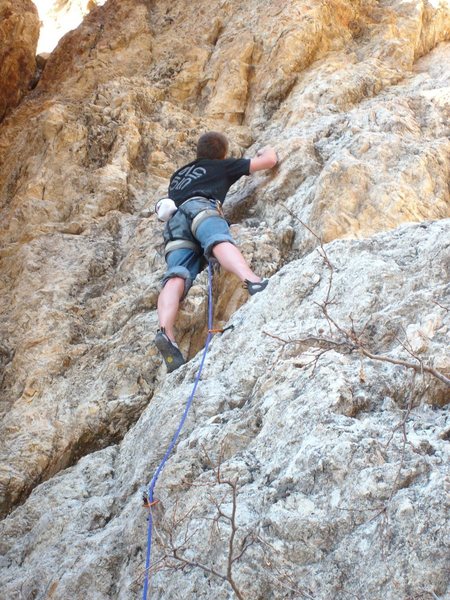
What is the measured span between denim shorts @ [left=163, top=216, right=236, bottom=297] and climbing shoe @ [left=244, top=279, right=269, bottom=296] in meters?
0.44

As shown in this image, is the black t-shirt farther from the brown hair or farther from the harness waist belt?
the harness waist belt

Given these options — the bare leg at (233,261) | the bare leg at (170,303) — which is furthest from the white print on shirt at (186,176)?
the bare leg at (170,303)

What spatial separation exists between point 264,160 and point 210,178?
1.49 feet

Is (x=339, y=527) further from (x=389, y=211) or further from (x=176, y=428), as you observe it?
(x=389, y=211)

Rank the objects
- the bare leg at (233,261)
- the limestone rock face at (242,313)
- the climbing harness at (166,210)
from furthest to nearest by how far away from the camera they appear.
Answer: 1. the climbing harness at (166,210)
2. the bare leg at (233,261)
3. the limestone rock face at (242,313)

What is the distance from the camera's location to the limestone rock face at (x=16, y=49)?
823 cm

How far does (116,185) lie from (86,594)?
4008 mm

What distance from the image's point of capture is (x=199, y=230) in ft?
16.0

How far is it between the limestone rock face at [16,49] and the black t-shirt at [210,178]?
12.0 feet

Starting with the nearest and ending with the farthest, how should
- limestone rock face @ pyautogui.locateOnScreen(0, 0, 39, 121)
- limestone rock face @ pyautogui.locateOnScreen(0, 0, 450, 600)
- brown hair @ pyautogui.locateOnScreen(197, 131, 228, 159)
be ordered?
1. limestone rock face @ pyautogui.locateOnScreen(0, 0, 450, 600)
2. brown hair @ pyautogui.locateOnScreen(197, 131, 228, 159)
3. limestone rock face @ pyautogui.locateOnScreen(0, 0, 39, 121)

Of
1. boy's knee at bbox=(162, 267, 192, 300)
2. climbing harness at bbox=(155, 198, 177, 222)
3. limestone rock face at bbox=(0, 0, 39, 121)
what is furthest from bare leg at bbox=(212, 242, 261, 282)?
limestone rock face at bbox=(0, 0, 39, 121)

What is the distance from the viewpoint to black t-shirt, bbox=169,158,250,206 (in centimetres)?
535

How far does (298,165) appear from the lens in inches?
215

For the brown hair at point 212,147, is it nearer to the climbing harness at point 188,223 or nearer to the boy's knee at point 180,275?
the climbing harness at point 188,223
